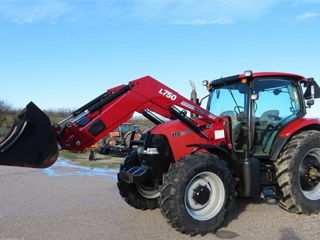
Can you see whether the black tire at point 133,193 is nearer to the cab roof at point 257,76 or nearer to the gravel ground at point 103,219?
the gravel ground at point 103,219

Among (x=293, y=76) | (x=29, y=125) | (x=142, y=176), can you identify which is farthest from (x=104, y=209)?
(x=293, y=76)

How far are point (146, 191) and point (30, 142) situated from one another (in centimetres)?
264

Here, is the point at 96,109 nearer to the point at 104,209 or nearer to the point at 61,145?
the point at 61,145

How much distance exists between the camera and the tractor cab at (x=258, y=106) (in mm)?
6492

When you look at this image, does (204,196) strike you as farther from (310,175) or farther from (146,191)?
(310,175)

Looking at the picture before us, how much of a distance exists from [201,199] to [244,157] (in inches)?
45.8

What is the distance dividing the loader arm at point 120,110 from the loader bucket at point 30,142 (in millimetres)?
382

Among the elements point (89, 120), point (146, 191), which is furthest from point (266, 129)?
point (89, 120)

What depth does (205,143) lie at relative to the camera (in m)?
6.30

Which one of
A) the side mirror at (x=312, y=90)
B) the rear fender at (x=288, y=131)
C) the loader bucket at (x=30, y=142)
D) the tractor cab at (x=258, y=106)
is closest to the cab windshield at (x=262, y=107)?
the tractor cab at (x=258, y=106)

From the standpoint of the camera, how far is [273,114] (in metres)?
6.90

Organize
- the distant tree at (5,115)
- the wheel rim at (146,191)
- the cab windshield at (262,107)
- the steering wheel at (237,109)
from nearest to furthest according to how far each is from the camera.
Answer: the cab windshield at (262,107) < the steering wheel at (237,109) < the wheel rim at (146,191) < the distant tree at (5,115)

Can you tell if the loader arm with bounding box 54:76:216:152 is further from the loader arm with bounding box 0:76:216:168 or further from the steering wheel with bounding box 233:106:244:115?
the steering wheel with bounding box 233:106:244:115

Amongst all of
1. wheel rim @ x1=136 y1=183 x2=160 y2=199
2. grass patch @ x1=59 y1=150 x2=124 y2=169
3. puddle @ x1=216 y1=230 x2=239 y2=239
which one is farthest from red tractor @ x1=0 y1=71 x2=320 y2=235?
grass patch @ x1=59 y1=150 x2=124 y2=169
